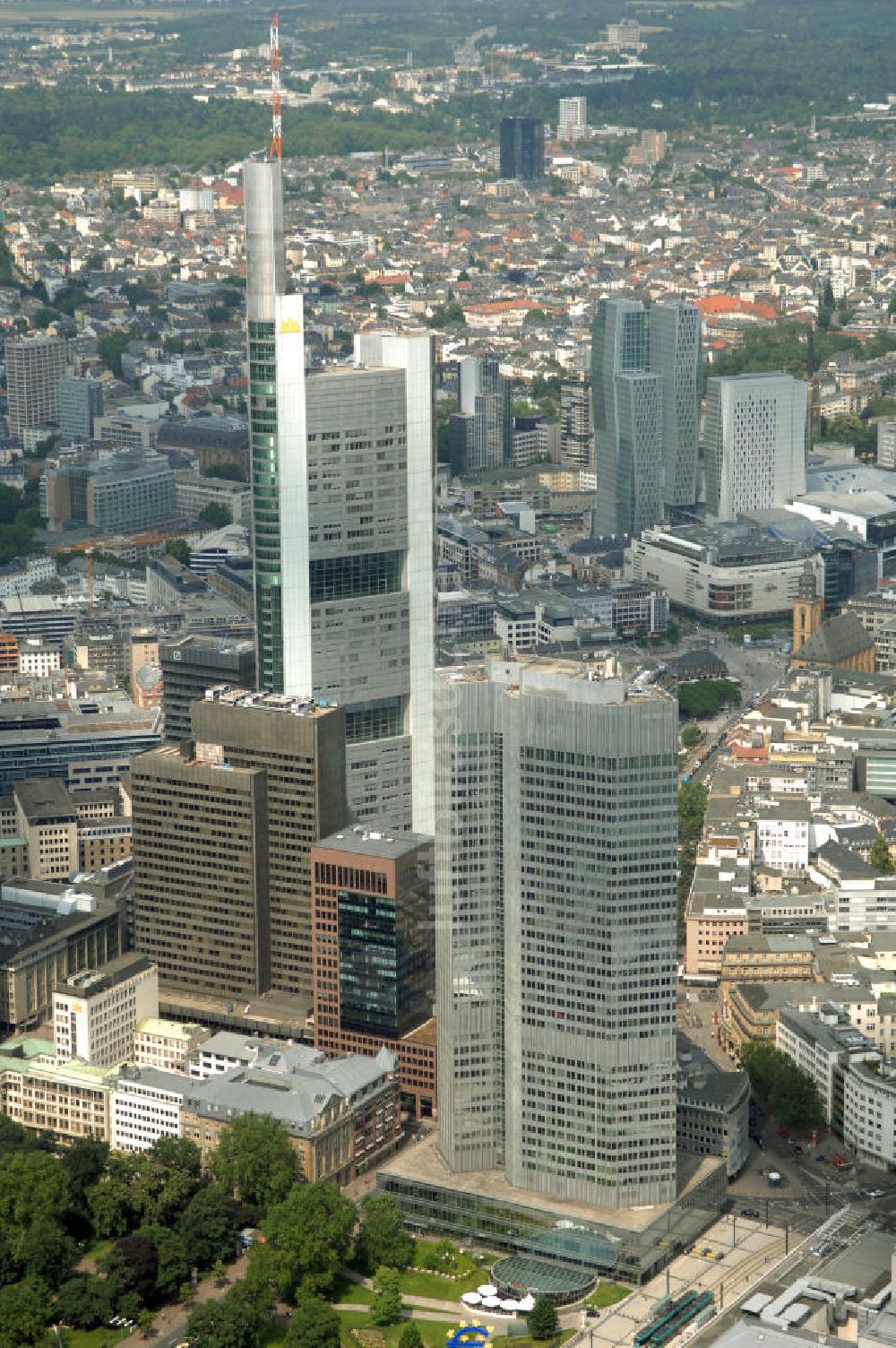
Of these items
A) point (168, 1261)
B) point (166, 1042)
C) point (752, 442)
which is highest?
point (752, 442)

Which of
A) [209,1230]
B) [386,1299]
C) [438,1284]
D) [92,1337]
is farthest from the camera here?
[209,1230]

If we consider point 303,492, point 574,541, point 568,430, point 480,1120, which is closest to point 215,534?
point 574,541

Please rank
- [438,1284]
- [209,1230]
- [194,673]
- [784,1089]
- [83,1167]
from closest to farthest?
[438,1284]
[209,1230]
[83,1167]
[784,1089]
[194,673]

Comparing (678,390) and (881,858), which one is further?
(678,390)

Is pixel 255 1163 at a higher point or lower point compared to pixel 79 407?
lower

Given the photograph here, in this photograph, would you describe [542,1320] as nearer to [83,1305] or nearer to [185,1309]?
[185,1309]

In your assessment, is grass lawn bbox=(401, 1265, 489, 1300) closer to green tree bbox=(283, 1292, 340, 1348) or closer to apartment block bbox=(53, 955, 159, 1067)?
green tree bbox=(283, 1292, 340, 1348)

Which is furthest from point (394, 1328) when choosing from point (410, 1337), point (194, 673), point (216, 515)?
point (216, 515)

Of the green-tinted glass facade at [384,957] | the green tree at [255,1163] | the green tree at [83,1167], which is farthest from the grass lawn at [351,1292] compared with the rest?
the green-tinted glass facade at [384,957]
